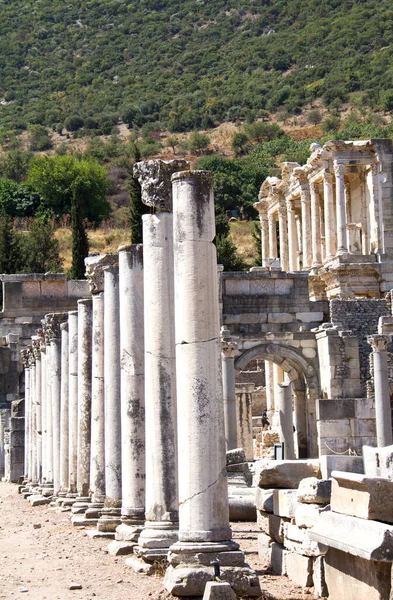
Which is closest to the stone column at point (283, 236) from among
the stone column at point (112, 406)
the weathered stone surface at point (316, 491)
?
the stone column at point (112, 406)

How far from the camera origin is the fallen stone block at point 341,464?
12.7 meters

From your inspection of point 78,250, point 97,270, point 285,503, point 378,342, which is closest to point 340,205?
point 78,250

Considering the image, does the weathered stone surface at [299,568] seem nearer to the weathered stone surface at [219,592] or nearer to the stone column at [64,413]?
the weathered stone surface at [219,592]

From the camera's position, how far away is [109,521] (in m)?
17.0

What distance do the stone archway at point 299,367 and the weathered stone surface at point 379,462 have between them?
72.8 ft

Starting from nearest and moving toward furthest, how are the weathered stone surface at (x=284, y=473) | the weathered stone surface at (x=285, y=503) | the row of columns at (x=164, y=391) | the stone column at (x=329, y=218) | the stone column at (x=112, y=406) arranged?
the row of columns at (x=164, y=391) < the weathered stone surface at (x=285, y=503) < the weathered stone surface at (x=284, y=473) < the stone column at (x=112, y=406) < the stone column at (x=329, y=218)

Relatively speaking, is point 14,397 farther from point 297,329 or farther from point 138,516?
point 138,516

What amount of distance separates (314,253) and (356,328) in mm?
13692

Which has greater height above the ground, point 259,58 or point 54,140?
point 259,58

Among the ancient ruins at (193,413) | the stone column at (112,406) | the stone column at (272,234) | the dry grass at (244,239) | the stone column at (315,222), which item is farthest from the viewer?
the dry grass at (244,239)

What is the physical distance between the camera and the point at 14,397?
138 feet

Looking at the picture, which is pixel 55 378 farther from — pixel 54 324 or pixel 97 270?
pixel 97 270

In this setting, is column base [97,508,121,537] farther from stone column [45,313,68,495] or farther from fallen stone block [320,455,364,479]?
stone column [45,313,68,495]

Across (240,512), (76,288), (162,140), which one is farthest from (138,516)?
(162,140)
